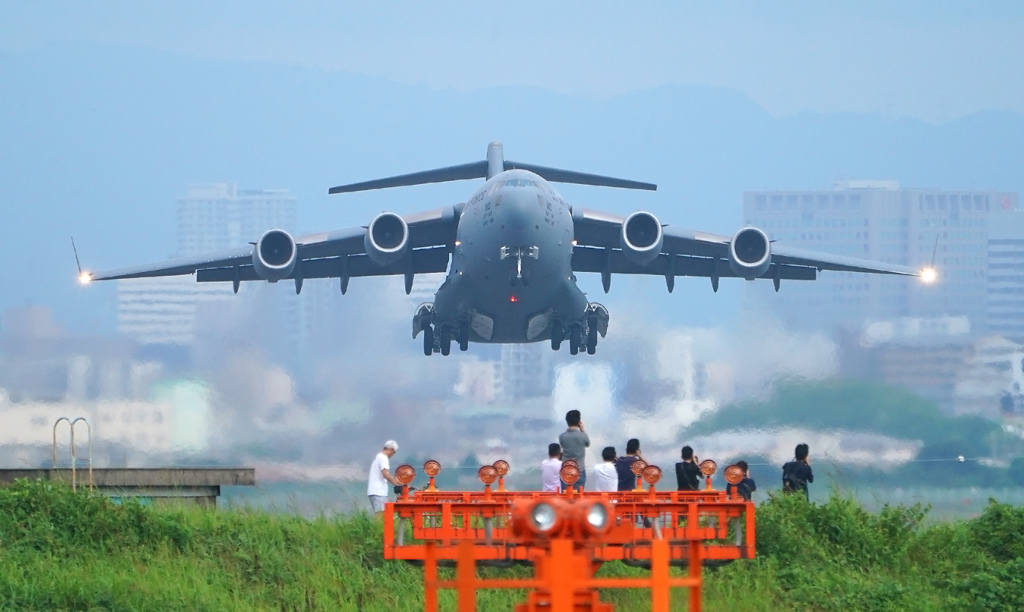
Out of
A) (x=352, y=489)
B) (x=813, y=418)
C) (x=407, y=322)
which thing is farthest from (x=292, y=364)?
(x=813, y=418)

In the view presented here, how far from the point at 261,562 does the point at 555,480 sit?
207 centimetres

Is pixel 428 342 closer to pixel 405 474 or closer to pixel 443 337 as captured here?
pixel 443 337

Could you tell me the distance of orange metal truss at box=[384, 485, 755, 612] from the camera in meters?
3.99

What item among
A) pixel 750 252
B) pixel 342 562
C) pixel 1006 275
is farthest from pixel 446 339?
pixel 1006 275

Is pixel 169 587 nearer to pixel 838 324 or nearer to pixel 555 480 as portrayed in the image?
pixel 555 480

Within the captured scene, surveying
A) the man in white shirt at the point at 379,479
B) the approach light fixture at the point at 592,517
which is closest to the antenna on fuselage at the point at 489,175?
the man in white shirt at the point at 379,479

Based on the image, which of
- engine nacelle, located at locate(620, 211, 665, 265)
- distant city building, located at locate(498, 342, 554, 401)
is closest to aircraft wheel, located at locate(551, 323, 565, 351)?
distant city building, located at locate(498, 342, 554, 401)

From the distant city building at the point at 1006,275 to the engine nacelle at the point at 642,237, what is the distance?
687cm

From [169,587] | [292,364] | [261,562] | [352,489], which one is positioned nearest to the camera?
[169,587]

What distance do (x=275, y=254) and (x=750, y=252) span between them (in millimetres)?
6301

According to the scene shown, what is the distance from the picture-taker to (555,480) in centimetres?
977

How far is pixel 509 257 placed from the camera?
16.7 meters

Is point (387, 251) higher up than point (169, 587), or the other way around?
point (387, 251)

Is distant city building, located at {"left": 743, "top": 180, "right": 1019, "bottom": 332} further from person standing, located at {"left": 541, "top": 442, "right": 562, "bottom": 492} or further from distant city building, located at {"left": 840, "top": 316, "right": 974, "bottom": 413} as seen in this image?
person standing, located at {"left": 541, "top": 442, "right": 562, "bottom": 492}
